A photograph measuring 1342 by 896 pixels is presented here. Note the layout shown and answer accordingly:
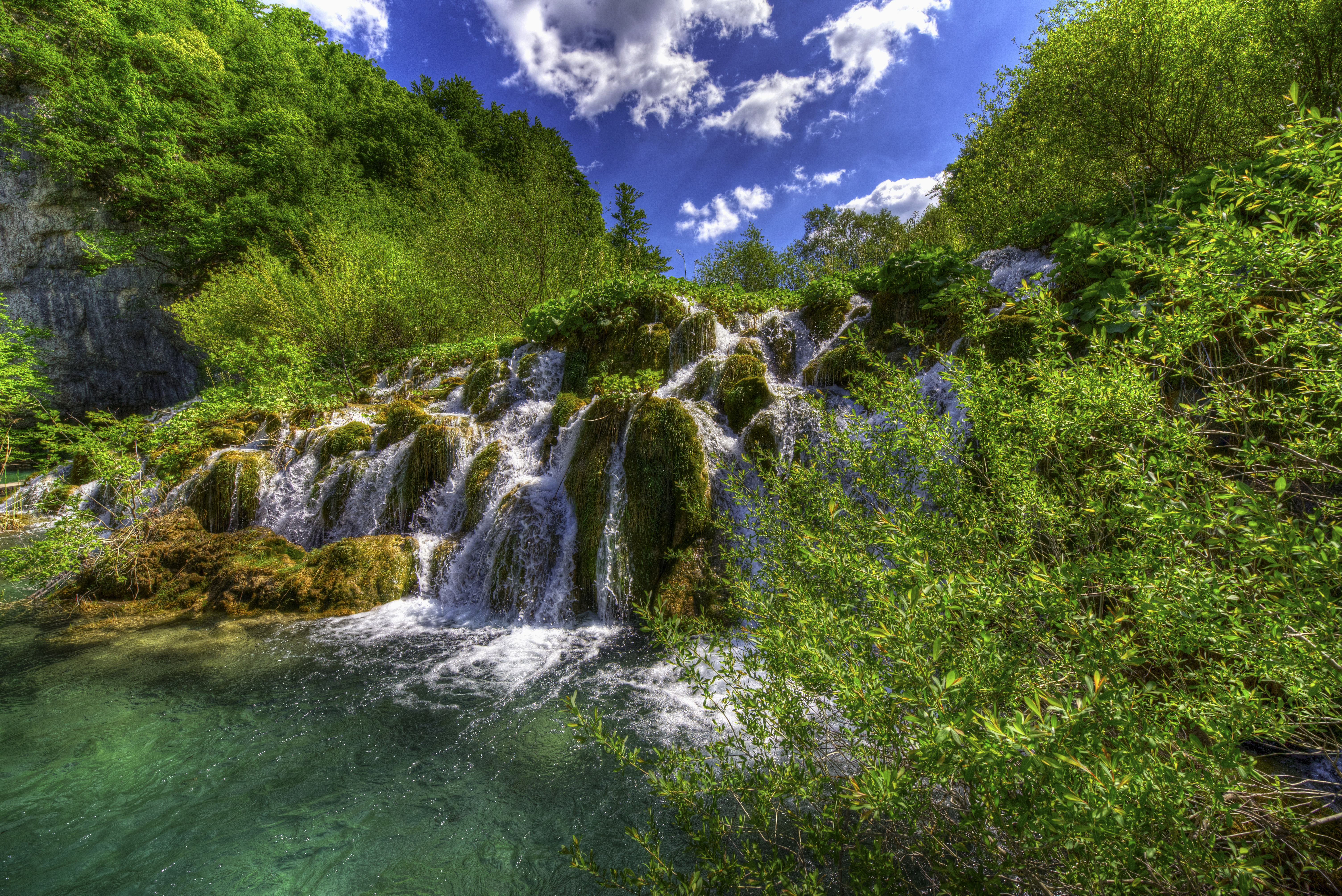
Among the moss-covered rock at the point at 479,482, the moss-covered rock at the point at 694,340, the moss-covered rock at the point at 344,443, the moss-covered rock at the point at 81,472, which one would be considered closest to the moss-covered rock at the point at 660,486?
the moss-covered rock at the point at 479,482

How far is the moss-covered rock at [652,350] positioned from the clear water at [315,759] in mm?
6217

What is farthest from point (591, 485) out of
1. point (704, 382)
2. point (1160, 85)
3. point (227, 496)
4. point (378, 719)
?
point (1160, 85)

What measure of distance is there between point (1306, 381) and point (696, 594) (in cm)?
562

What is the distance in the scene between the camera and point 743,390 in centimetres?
791

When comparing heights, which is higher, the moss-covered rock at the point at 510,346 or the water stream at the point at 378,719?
the moss-covered rock at the point at 510,346

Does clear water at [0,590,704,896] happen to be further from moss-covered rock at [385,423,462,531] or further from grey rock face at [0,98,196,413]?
grey rock face at [0,98,196,413]

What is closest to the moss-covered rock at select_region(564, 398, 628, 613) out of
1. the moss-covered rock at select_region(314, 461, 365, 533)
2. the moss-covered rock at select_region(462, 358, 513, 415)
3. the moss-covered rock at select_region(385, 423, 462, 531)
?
the moss-covered rock at select_region(385, 423, 462, 531)

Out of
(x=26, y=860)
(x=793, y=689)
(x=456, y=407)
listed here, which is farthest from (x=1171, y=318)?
(x=456, y=407)

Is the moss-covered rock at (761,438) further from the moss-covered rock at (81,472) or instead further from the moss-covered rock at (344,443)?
the moss-covered rock at (81,472)

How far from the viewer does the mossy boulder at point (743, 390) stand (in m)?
7.72

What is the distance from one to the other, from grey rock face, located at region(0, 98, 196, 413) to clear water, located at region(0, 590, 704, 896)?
23.6 meters

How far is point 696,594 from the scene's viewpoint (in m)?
6.33

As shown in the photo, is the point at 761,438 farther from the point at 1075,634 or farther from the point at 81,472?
the point at 81,472

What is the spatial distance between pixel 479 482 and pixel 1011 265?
11.3m
